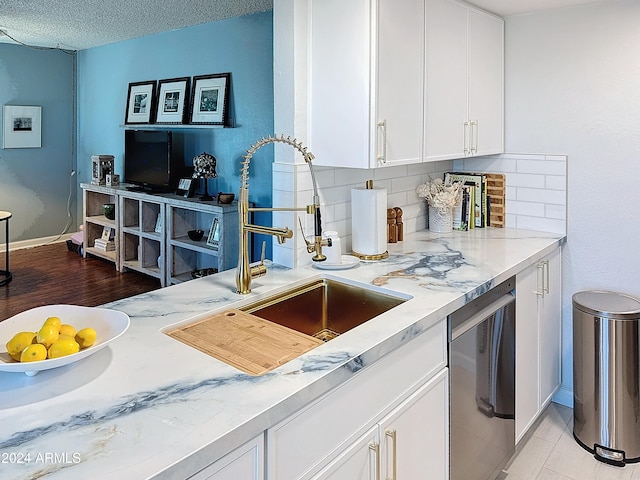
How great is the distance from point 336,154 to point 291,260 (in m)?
0.46

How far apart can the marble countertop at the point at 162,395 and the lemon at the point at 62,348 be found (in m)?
0.06

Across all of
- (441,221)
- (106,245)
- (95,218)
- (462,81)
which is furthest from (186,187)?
(462,81)

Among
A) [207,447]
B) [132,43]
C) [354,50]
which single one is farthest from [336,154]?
[132,43]

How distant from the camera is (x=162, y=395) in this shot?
1.08 metres

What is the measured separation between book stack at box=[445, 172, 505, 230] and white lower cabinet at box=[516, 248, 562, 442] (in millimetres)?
406

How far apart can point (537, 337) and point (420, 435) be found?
1126mm

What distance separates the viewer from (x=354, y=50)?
6.22 ft

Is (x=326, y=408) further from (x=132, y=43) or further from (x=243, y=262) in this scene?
(x=132, y=43)

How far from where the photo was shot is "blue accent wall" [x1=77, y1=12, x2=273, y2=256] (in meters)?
4.19

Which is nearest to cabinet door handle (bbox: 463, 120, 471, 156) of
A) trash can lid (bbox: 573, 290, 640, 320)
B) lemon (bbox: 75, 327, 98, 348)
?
trash can lid (bbox: 573, 290, 640, 320)

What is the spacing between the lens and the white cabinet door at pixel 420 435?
4.76 feet

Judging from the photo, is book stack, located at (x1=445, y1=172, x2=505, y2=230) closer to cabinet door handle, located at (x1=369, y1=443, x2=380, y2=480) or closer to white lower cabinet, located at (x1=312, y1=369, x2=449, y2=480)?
white lower cabinet, located at (x1=312, y1=369, x2=449, y2=480)

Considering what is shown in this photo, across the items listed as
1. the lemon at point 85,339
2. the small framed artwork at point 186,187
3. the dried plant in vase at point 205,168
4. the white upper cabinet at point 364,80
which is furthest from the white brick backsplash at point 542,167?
the small framed artwork at point 186,187

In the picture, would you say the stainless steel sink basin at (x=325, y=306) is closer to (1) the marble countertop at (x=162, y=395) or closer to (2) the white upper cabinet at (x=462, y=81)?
(1) the marble countertop at (x=162, y=395)
